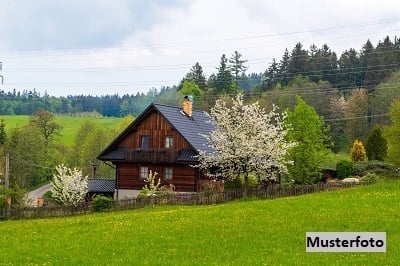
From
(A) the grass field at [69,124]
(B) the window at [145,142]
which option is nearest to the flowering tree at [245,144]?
(B) the window at [145,142]

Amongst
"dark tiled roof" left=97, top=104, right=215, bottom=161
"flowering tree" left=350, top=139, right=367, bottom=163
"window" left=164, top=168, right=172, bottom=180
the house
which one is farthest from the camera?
"flowering tree" left=350, top=139, right=367, bottom=163

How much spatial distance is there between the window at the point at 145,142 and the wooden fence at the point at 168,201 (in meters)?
11.0

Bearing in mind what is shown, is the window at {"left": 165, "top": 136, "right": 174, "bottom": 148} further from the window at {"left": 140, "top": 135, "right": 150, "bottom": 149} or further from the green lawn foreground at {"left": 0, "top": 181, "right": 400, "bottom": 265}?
the green lawn foreground at {"left": 0, "top": 181, "right": 400, "bottom": 265}

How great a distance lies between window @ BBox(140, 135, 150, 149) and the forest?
18783 millimetres

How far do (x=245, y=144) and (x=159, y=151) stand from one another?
9.70 m

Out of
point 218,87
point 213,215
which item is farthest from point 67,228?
point 218,87

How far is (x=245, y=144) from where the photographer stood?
41750 mm

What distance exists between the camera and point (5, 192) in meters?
44.9

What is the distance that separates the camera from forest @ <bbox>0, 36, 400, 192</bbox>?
81.5 metres

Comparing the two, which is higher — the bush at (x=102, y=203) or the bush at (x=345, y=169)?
the bush at (x=345, y=169)

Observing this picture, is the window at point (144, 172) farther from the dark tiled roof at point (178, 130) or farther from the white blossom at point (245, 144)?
the white blossom at point (245, 144)

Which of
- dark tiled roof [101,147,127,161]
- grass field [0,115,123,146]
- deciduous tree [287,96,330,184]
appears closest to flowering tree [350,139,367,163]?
deciduous tree [287,96,330,184]

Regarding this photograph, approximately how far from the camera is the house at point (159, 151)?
48344mm

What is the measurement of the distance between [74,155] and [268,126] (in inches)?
2021
